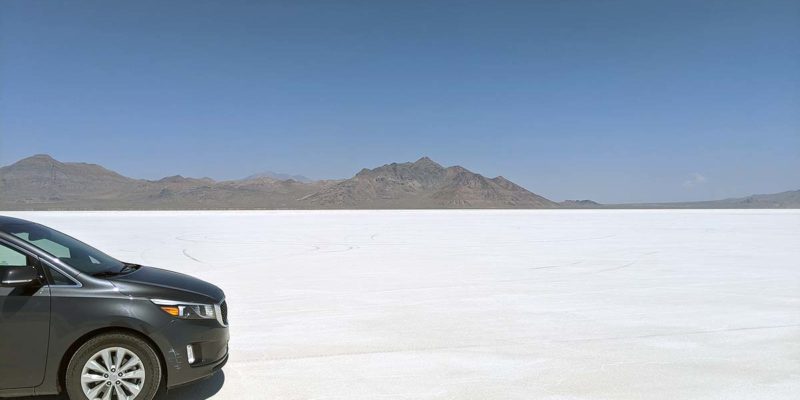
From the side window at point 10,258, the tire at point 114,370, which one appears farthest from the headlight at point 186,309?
the side window at point 10,258

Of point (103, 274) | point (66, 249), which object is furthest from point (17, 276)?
point (66, 249)

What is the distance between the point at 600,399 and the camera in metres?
5.14

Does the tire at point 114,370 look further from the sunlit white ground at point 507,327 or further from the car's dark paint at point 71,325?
the sunlit white ground at point 507,327

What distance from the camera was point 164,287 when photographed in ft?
16.1

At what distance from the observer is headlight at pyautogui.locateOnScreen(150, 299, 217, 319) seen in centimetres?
475

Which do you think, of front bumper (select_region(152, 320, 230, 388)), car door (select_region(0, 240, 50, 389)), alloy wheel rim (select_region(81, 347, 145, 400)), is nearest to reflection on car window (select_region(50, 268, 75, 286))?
car door (select_region(0, 240, 50, 389))

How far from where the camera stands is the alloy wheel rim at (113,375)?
14.8ft

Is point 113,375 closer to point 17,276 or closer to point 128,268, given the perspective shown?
point 17,276

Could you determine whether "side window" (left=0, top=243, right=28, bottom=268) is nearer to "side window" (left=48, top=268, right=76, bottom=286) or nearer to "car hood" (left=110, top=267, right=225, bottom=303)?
"side window" (left=48, top=268, right=76, bottom=286)

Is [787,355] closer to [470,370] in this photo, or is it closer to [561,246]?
[470,370]

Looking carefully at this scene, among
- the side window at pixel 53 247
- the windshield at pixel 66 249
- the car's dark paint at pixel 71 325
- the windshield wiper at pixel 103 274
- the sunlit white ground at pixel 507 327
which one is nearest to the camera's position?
the car's dark paint at pixel 71 325

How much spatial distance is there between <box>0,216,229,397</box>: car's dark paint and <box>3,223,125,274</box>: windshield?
32 cm

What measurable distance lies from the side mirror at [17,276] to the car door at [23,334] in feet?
0.15

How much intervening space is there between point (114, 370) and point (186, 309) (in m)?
0.67
